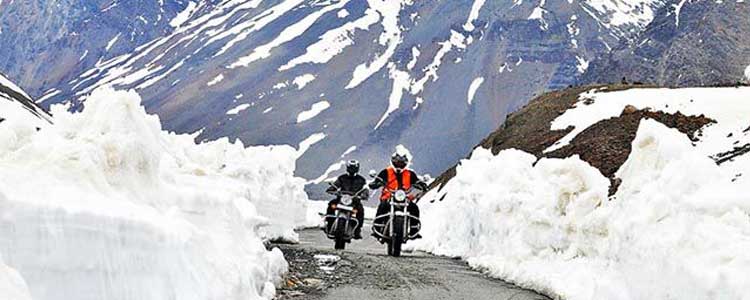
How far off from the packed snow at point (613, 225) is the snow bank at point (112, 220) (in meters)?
4.21

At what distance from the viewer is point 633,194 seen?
37.7 ft

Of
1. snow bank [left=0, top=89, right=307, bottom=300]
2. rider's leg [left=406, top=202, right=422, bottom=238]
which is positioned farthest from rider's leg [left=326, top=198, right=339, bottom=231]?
snow bank [left=0, top=89, right=307, bottom=300]

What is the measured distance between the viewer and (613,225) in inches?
445

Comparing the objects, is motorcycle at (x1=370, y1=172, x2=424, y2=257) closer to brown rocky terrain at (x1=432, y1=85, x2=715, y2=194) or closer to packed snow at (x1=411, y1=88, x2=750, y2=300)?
packed snow at (x1=411, y1=88, x2=750, y2=300)

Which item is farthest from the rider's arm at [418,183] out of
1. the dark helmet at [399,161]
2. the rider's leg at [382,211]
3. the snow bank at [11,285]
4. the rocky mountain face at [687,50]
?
the rocky mountain face at [687,50]

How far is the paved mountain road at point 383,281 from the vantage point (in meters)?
12.3

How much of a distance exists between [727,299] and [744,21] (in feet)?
481

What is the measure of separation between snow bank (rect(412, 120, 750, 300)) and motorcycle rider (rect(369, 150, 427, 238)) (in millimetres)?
1595

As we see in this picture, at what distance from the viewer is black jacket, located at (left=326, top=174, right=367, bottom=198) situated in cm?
2116

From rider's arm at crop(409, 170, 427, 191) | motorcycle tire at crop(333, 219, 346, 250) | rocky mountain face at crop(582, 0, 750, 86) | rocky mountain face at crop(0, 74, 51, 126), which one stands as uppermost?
rocky mountain face at crop(582, 0, 750, 86)

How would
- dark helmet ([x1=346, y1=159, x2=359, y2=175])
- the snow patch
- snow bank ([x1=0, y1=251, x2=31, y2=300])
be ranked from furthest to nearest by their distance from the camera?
the snow patch < dark helmet ([x1=346, y1=159, x2=359, y2=175]) < snow bank ([x1=0, y1=251, x2=31, y2=300])

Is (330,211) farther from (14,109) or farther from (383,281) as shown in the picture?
(14,109)

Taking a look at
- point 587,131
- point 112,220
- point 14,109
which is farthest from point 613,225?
point 14,109

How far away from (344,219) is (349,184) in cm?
85
